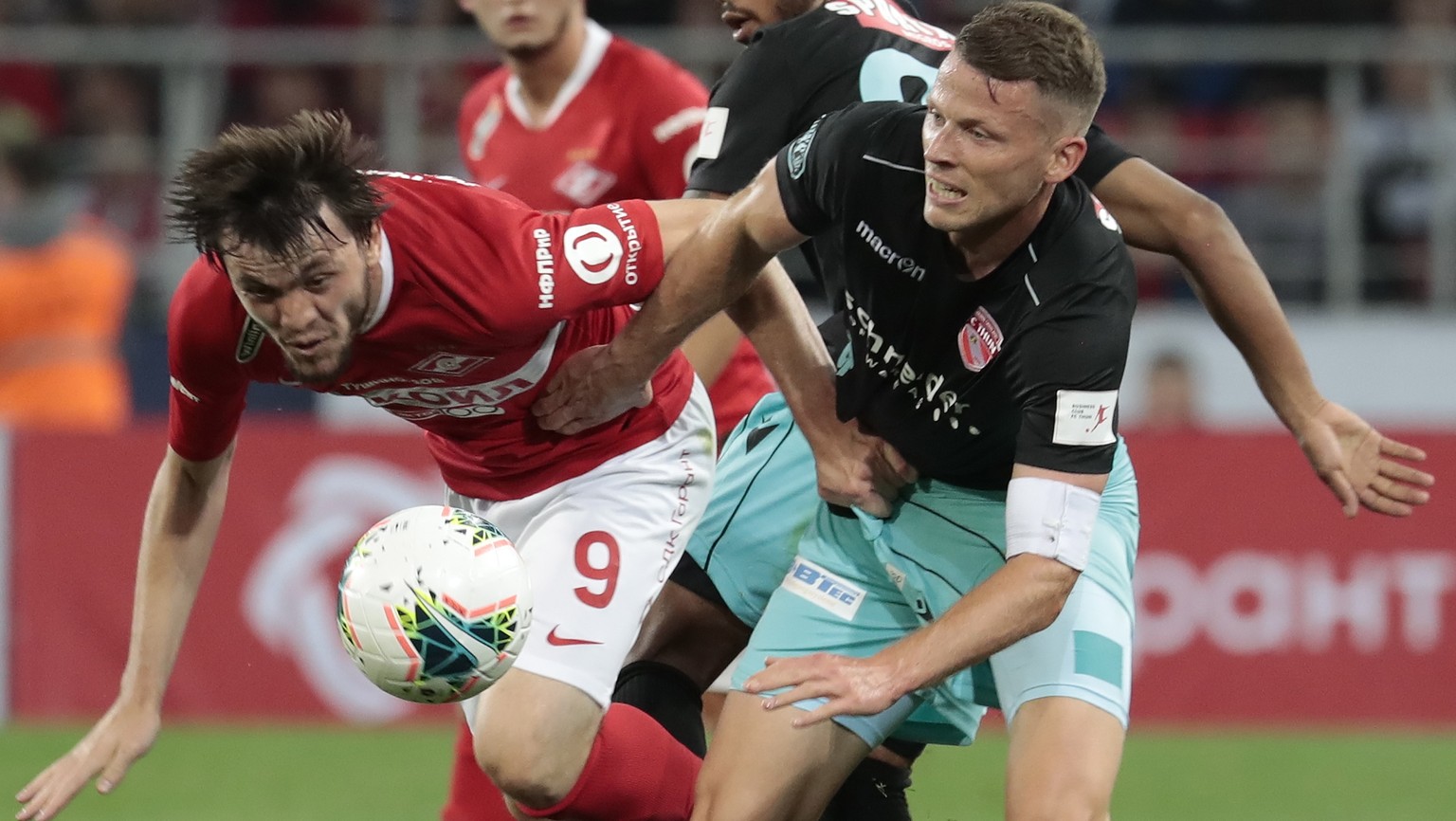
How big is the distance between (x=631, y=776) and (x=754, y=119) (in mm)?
1558

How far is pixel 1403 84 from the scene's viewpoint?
34.6ft

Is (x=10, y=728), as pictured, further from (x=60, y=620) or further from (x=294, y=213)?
(x=294, y=213)

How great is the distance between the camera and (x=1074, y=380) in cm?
408

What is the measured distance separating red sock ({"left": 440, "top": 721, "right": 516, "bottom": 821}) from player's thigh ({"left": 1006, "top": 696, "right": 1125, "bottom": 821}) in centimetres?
145

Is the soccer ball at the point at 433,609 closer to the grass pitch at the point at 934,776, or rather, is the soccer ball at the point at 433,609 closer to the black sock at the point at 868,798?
the black sock at the point at 868,798

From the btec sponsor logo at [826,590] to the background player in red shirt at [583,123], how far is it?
118 cm

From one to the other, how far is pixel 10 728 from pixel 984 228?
6122mm

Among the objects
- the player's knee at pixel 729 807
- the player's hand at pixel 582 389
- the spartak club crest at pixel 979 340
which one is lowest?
the player's knee at pixel 729 807

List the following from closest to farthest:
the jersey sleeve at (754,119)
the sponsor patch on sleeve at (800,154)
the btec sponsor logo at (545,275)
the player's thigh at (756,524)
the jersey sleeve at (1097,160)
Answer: the btec sponsor logo at (545,275), the sponsor patch on sleeve at (800,154), the jersey sleeve at (1097,160), the jersey sleeve at (754,119), the player's thigh at (756,524)

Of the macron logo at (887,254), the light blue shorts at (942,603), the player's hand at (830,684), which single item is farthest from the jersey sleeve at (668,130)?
the player's hand at (830,684)

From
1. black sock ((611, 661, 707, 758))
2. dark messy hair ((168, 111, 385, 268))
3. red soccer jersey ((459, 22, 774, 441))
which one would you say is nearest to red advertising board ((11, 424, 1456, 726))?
red soccer jersey ((459, 22, 774, 441))

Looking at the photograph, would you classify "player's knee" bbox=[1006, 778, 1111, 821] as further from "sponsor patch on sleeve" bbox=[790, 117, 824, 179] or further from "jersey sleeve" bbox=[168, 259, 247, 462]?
"jersey sleeve" bbox=[168, 259, 247, 462]

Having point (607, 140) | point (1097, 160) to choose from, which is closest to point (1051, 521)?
point (1097, 160)

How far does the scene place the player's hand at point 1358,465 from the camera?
4738 millimetres
